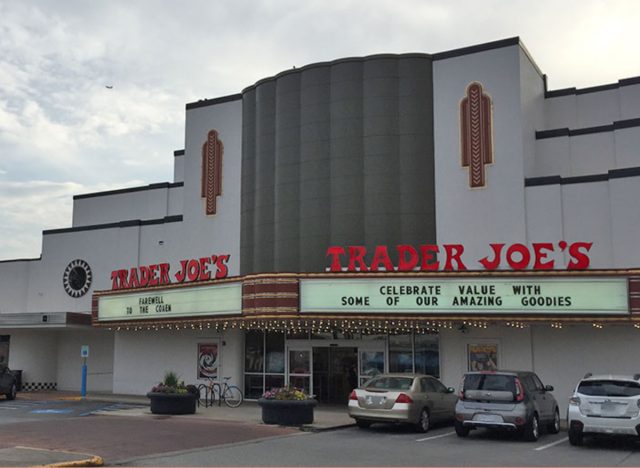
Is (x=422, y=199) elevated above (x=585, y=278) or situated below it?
above

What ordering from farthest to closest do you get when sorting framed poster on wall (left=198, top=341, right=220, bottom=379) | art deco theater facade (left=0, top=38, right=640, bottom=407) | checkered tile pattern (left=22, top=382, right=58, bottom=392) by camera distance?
checkered tile pattern (left=22, top=382, right=58, bottom=392), framed poster on wall (left=198, top=341, right=220, bottom=379), art deco theater facade (left=0, top=38, right=640, bottom=407)

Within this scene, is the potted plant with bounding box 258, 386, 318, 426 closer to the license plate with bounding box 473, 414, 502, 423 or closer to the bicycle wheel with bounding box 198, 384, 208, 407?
the license plate with bounding box 473, 414, 502, 423

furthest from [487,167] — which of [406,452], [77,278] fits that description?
[77,278]

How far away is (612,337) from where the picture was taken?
23.9 meters

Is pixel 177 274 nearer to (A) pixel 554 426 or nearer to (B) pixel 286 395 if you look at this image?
(B) pixel 286 395

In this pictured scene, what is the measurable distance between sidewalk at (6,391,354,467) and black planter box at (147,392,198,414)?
1.10 feet

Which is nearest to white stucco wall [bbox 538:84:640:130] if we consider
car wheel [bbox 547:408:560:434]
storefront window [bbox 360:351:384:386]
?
storefront window [bbox 360:351:384:386]

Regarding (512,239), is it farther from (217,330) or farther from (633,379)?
(217,330)

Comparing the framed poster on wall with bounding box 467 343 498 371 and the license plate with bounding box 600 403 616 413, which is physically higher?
the framed poster on wall with bounding box 467 343 498 371

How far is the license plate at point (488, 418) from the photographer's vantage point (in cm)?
1755

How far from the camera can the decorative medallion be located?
3675 centimetres

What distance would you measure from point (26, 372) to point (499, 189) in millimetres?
24746

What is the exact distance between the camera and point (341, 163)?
29875 millimetres

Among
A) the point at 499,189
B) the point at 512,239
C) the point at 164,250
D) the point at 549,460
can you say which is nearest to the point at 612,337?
the point at 512,239
